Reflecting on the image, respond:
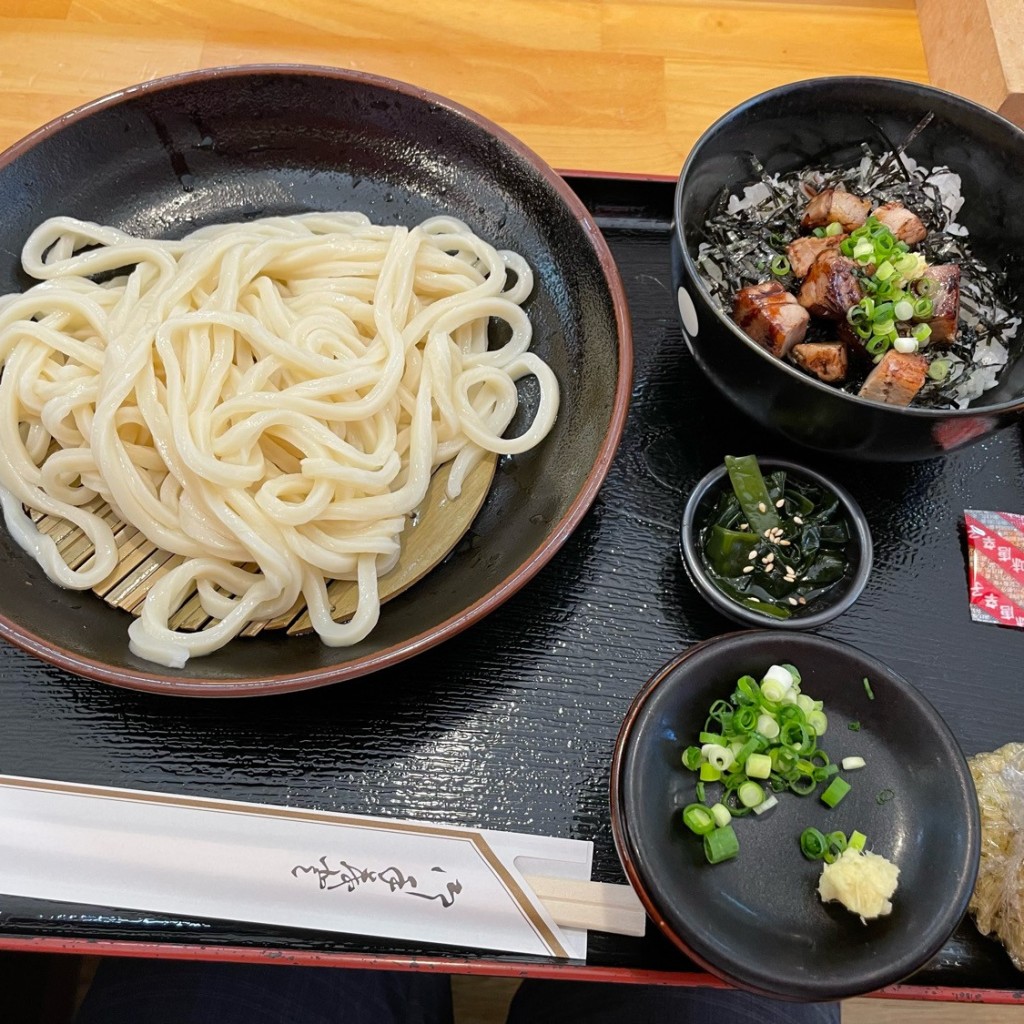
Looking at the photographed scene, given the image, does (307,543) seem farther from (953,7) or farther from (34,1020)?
(953,7)

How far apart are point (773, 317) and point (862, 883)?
1.13 meters

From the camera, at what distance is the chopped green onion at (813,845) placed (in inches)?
57.6

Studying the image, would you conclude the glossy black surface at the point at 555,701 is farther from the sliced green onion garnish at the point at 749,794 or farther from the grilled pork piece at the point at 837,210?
the grilled pork piece at the point at 837,210

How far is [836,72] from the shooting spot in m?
2.81

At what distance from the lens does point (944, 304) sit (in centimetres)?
182

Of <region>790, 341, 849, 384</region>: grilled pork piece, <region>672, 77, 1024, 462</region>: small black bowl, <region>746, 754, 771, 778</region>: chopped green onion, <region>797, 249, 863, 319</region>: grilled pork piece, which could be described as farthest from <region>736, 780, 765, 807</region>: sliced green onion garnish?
<region>797, 249, 863, 319</region>: grilled pork piece

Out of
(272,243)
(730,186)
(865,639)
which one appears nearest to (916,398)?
(865,639)

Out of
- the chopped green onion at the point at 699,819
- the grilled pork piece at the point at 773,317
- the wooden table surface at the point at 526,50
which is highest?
the wooden table surface at the point at 526,50

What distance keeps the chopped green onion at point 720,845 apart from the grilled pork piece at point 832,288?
1.14 metres

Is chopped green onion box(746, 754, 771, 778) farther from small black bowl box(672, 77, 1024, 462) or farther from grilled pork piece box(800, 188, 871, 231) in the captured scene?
grilled pork piece box(800, 188, 871, 231)

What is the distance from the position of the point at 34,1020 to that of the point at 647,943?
1.59 meters

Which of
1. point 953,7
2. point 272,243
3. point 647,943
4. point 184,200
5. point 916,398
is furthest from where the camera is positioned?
point 953,7

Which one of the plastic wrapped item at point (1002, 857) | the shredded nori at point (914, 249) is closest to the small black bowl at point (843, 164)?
the shredded nori at point (914, 249)

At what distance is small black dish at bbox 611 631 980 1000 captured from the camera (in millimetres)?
1296
